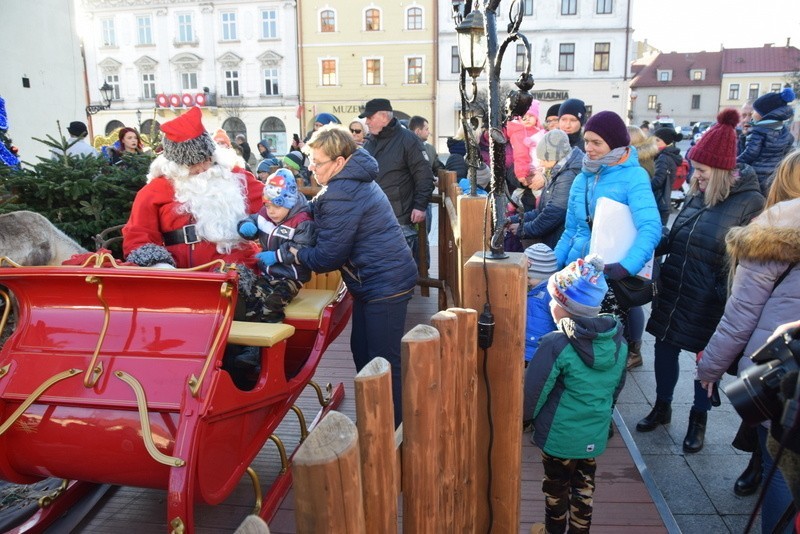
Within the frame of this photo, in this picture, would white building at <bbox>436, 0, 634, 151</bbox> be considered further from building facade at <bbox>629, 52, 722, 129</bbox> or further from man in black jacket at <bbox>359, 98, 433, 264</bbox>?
building facade at <bbox>629, 52, 722, 129</bbox>

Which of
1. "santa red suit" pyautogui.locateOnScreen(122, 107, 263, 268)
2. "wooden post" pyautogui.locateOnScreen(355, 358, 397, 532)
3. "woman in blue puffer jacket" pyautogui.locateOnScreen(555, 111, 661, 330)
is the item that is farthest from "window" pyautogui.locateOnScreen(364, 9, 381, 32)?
"wooden post" pyautogui.locateOnScreen(355, 358, 397, 532)

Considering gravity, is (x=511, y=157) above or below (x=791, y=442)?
above

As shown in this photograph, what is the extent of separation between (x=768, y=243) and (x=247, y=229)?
8.60 feet

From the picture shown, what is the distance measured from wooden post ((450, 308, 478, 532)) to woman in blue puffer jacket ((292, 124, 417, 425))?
1366mm

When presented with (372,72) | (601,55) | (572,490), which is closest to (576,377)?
(572,490)

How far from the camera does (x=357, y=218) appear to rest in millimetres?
3320

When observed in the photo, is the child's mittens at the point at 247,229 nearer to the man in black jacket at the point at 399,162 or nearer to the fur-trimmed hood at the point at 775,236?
the man in black jacket at the point at 399,162

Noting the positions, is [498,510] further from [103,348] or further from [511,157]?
[511,157]

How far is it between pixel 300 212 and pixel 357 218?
19.3 inches

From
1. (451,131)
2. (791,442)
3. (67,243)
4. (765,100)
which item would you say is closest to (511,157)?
(765,100)

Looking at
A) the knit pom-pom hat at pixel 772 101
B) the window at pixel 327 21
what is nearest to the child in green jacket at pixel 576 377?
the knit pom-pom hat at pixel 772 101

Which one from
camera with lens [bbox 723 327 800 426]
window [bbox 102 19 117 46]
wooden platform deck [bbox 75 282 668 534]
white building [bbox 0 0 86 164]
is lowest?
wooden platform deck [bbox 75 282 668 534]

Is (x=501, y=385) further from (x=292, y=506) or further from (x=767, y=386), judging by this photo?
(x=292, y=506)

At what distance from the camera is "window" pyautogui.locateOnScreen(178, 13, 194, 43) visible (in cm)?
3716
